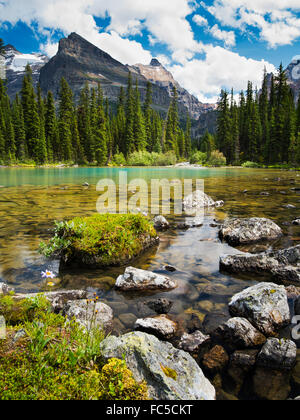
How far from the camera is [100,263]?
496cm

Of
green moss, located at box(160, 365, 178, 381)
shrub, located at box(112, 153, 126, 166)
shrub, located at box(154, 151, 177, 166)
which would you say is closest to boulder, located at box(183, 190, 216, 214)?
green moss, located at box(160, 365, 178, 381)

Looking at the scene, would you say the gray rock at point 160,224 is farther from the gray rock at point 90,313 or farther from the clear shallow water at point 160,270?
the gray rock at point 90,313

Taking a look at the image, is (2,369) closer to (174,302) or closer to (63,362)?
(63,362)

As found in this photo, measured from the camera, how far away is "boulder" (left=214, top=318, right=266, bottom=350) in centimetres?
295

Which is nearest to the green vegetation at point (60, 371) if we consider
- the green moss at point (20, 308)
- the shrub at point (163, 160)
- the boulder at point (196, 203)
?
the green moss at point (20, 308)

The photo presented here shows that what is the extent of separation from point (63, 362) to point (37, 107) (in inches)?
3162

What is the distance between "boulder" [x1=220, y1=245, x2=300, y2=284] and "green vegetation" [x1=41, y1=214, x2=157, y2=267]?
6.59 feet

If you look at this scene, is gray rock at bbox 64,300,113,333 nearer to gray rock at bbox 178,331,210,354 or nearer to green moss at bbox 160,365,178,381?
gray rock at bbox 178,331,210,354

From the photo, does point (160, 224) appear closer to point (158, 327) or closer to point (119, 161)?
point (158, 327)

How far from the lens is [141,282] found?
13.6 feet

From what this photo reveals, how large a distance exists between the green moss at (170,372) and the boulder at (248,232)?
475 centimetres

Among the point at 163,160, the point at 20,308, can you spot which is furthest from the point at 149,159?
the point at 20,308
